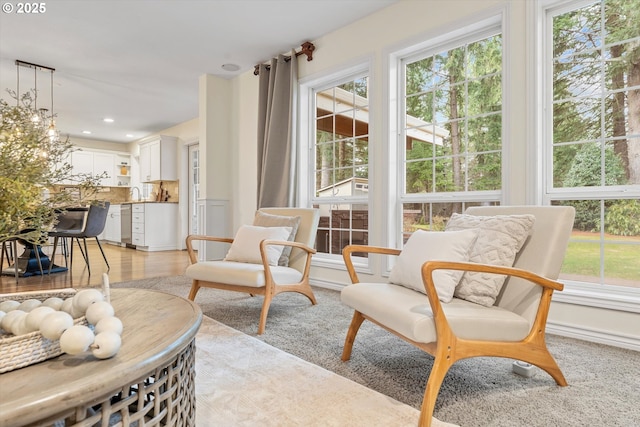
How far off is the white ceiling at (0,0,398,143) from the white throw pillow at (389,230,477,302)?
2.50 metres

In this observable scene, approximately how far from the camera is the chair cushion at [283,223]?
2.92m

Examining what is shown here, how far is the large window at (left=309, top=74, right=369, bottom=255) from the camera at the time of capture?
380 centimetres

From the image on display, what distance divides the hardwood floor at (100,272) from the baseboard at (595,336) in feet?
12.7

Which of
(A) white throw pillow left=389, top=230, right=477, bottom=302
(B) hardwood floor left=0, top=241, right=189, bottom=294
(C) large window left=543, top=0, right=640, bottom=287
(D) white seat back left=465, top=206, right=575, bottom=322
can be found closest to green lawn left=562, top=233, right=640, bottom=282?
(C) large window left=543, top=0, right=640, bottom=287

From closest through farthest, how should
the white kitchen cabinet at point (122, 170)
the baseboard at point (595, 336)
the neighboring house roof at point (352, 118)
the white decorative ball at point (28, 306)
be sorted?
the white decorative ball at point (28, 306) → the baseboard at point (595, 336) → the neighboring house roof at point (352, 118) → the white kitchen cabinet at point (122, 170)

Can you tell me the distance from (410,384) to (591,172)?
191 cm

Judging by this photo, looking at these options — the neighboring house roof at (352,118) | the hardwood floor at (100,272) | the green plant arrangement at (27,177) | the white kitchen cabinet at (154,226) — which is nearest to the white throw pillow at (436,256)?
the green plant arrangement at (27,177)

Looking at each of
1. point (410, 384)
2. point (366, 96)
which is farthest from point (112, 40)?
point (410, 384)

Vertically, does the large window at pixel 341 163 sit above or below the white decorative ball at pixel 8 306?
above

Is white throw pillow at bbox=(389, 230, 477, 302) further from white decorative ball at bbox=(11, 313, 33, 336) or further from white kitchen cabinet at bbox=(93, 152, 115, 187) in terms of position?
white kitchen cabinet at bbox=(93, 152, 115, 187)

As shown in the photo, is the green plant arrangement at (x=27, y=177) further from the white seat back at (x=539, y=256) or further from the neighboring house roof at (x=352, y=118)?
the neighboring house roof at (x=352, y=118)

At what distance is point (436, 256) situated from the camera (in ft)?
5.56

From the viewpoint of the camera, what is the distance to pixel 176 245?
7.56m

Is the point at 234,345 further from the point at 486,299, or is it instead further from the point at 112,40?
the point at 112,40
